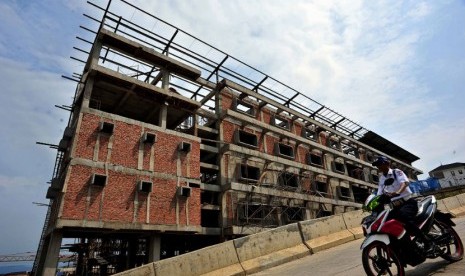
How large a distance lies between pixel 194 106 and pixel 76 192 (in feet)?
32.6

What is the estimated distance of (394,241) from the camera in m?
4.39

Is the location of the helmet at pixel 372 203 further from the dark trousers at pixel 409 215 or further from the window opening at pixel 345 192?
the window opening at pixel 345 192

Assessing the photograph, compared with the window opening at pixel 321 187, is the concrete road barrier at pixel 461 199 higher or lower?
lower

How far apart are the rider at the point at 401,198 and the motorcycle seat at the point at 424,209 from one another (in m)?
0.10

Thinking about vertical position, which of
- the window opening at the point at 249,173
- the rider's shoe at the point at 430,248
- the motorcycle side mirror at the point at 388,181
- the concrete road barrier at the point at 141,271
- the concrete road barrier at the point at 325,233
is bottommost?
the concrete road barrier at the point at 141,271

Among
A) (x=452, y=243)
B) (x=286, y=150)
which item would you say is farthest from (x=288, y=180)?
(x=452, y=243)

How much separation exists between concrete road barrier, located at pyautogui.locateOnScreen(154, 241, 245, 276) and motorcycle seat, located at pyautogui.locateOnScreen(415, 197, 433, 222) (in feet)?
15.6

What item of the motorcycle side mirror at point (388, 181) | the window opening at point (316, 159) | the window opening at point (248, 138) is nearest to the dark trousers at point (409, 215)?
the motorcycle side mirror at point (388, 181)

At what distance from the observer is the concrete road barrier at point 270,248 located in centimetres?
840

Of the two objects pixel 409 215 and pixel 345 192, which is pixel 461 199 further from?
pixel 409 215

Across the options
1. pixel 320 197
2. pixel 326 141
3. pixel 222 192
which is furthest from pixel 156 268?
pixel 326 141

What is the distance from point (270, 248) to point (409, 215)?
17.3ft

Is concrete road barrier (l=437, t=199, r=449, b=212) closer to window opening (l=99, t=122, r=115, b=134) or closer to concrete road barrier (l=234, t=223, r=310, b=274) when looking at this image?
concrete road barrier (l=234, t=223, r=310, b=274)

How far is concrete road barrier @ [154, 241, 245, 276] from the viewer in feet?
24.2
